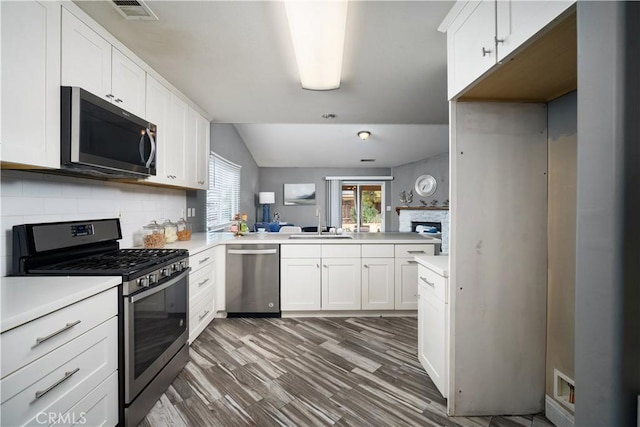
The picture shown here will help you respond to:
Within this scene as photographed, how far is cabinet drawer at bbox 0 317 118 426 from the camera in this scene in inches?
40.0

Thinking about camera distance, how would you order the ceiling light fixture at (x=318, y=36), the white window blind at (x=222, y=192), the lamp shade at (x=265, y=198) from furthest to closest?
the lamp shade at (x=265, y=198)
the white window blind at (x=222, y=192)
the ceiling light fixture at (x=318, y=36)

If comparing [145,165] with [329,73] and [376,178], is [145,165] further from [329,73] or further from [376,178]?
[376,178]

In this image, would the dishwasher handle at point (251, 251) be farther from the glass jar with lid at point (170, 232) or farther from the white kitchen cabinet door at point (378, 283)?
the white kitchen cabinet door at point (378, 283)

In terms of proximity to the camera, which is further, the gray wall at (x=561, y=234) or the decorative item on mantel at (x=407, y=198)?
the decorative item on mantel at (x=407, y=198)

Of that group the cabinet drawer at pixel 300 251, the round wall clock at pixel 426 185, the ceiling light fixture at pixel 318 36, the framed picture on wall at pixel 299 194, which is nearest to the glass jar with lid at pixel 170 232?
the cabinet drawer at pixel 300 251

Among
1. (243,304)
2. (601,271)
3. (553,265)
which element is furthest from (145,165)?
(553,265)

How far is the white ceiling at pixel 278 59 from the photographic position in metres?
1.67

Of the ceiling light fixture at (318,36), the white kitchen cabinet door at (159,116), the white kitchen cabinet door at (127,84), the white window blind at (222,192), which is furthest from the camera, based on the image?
the white window blind at (222,192)

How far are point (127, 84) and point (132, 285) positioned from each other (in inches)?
53.5

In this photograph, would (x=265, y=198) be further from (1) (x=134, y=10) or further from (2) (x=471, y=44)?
(2) (x=471, y=44)

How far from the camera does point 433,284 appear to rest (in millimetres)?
2000

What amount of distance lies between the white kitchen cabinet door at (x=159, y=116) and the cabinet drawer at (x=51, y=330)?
1.20m

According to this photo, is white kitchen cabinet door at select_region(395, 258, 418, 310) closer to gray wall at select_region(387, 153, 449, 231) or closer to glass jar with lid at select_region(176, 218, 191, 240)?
glass jar with lid at select_region(176, 218, 191, 240)

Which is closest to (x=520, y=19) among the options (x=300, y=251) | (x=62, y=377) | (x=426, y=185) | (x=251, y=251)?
(x=62, y=377)
